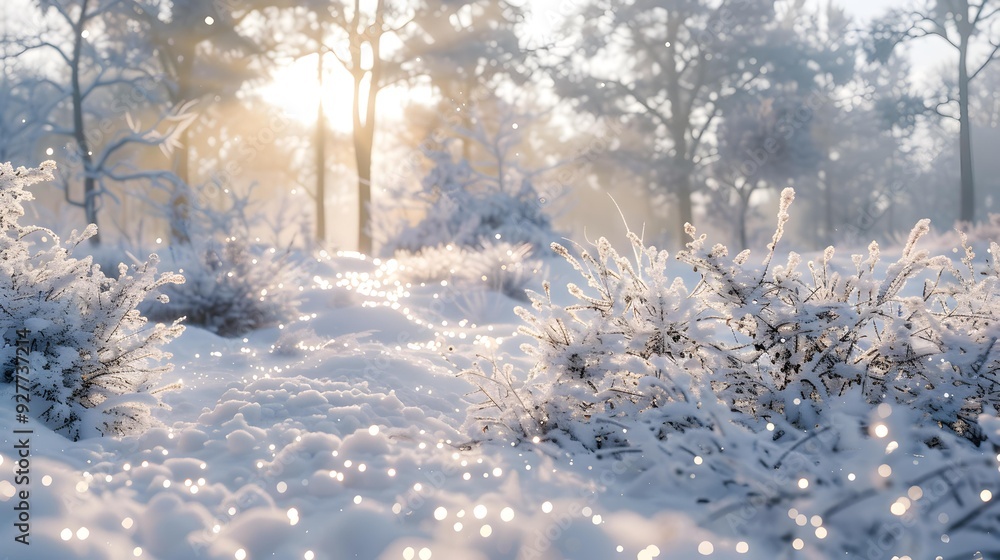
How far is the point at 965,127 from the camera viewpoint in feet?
57.4

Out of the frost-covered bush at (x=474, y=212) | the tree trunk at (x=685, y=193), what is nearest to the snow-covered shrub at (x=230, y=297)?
the frost-covered bush at (x=474, y=212)

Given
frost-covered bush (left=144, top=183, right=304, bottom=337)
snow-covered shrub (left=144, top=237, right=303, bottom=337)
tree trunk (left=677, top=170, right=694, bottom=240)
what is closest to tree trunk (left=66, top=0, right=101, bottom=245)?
frost-covered bush (left=144, top=183, right=304, bottom=337)

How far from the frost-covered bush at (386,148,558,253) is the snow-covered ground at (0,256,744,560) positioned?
10.7m

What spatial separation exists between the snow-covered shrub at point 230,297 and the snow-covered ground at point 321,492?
381cm

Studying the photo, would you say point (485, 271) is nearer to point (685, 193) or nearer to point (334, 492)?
point (334, 492)

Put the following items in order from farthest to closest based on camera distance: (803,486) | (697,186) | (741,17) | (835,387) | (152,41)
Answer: (697,186) < (741,17) < (152,41) < (835,387) < (803,486)

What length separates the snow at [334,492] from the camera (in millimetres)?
2197

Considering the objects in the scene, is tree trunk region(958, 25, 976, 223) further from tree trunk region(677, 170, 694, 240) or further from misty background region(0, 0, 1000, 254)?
tree trunk region(677, 170, 694, 240)

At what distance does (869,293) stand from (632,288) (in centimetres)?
98

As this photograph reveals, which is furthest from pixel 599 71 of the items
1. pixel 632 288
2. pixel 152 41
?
pixel 632 288

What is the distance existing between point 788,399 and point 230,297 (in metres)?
6.22

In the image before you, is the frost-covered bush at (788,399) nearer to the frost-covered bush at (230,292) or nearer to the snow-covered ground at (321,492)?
the snow-covered ground at (321,492)

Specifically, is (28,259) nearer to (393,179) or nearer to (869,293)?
(869,293)

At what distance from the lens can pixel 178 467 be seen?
109 inches
